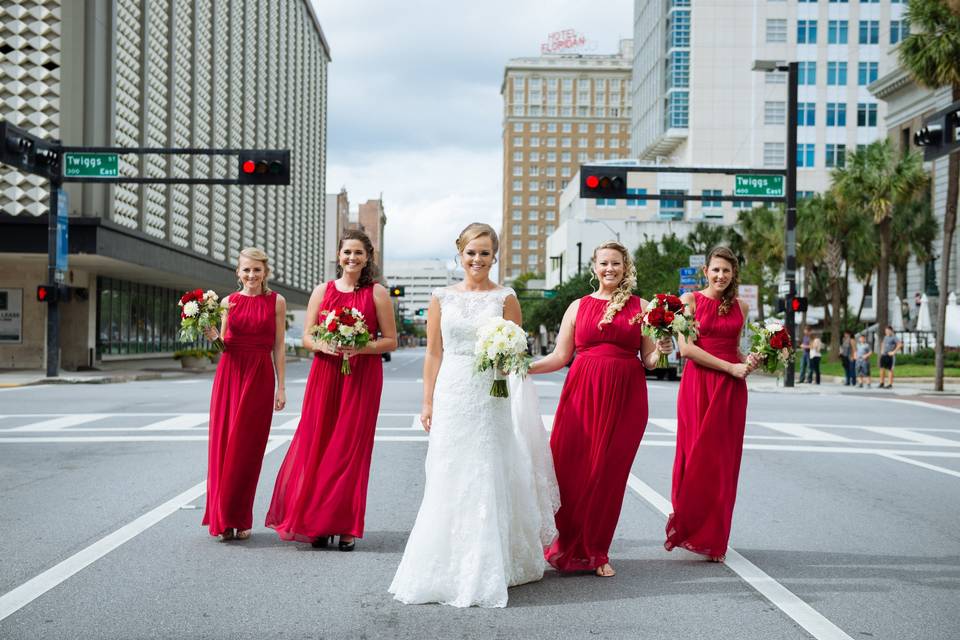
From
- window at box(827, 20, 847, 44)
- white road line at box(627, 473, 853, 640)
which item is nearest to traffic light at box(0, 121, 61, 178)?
white road line at box(627, 473, 853, 640)

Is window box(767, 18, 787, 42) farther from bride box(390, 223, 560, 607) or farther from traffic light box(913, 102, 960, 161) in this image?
bride box(390, 223, 560, 607)

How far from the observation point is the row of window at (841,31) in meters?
92.7

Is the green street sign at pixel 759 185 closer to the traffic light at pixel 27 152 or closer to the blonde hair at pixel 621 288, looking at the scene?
the traffic light at pixel 27 152

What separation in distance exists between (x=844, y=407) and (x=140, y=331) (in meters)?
37.2

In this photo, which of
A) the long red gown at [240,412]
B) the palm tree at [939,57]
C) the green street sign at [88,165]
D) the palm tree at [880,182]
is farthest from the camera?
the palm tree at [880,182]

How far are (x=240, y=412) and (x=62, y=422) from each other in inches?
427

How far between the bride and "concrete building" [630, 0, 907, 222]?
9029 cm

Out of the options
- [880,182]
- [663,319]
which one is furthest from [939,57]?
[663,319]

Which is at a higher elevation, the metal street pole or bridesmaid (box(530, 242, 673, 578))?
the metal street pole

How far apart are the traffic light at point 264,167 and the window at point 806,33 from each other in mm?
80096

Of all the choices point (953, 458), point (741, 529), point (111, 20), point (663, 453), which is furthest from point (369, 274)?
point (111, 20)

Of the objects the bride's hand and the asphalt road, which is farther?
the bride's hand

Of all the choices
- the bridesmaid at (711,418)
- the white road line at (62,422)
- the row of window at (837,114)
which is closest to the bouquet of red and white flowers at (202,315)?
the bridesmaid at (711,418)

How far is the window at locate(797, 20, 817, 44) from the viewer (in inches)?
3661
